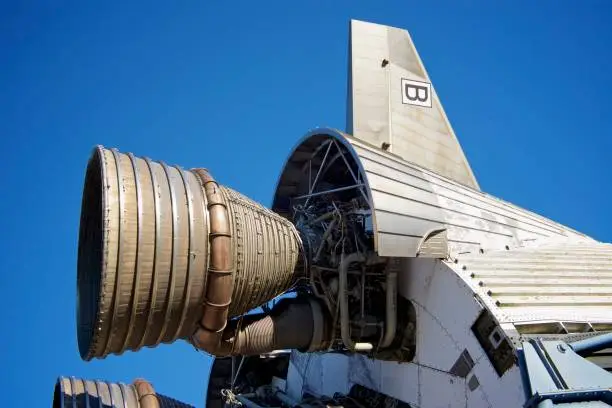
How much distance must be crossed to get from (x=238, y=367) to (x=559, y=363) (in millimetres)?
11805

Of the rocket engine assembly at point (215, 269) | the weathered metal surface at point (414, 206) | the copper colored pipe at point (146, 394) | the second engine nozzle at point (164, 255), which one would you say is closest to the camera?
the second engine nozzle at point (164, 255)

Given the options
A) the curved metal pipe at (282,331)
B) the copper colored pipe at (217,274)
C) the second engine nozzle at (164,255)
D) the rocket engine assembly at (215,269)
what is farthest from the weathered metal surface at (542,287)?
the copper colored pipe at (217,274)

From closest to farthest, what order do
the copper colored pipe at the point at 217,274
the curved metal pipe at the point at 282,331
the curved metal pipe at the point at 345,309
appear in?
the copper colored pipe at the point at 217,274, the curved metal pipe at the point at 282,331, the curved metal pipe at the point at 345,309

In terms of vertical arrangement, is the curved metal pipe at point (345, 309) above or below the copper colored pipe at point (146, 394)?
above

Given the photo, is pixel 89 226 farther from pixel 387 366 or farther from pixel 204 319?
pixel 387 366

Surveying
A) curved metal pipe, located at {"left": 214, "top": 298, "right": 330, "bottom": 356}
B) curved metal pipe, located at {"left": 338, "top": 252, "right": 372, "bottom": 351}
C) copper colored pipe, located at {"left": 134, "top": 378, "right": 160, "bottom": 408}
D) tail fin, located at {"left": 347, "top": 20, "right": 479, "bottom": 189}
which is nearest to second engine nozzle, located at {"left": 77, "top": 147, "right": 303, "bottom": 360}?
curved metal pipe, located at {"left": 214, "top": 298, "right": 330, "bottom": 356}

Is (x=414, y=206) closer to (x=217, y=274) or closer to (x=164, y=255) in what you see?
(x=217, y=274)

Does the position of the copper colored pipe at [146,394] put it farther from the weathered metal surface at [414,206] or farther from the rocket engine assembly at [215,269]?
the weathered metal surface at [414,206]

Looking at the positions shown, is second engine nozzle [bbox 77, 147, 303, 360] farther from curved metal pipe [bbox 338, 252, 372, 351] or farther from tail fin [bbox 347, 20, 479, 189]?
tail fin [bbox 347, 20, 479, 189]

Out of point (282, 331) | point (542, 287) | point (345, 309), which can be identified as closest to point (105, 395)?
point (282, 331)

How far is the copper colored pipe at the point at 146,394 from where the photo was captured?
1259 centimetres

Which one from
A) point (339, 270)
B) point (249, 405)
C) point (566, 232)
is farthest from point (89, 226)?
point (566, 232)

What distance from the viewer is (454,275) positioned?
1031 centimetres

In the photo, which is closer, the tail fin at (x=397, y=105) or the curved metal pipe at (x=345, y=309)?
the curved metal pipe at (x=345, y=309)
